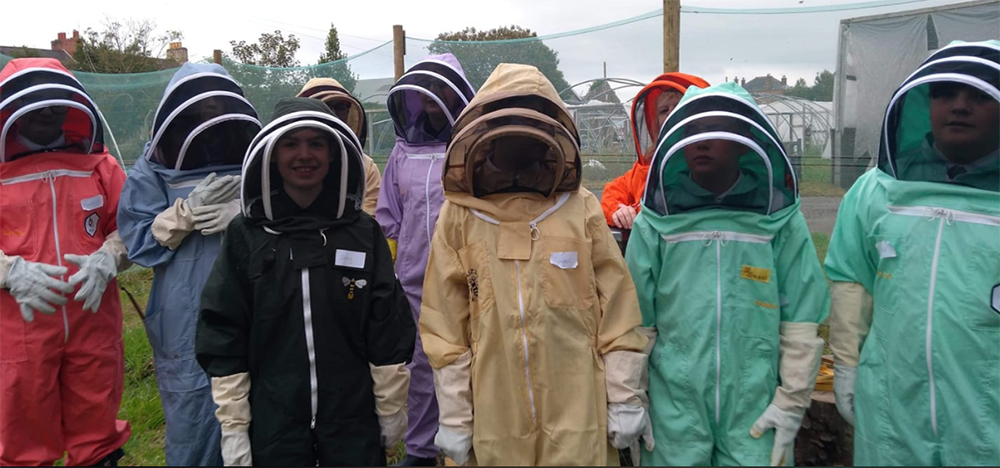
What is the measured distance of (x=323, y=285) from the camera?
104 inches

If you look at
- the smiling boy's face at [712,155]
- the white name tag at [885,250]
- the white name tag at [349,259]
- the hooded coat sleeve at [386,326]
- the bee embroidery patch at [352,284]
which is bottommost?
the hooded coat sleeve at [386,326]

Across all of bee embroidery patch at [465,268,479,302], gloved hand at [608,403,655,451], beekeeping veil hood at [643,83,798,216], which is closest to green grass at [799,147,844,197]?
beekeeping veil hood at [643,83,798,216]

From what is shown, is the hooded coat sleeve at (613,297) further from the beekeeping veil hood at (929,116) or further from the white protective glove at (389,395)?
the beekeeping veil hood at (929,116)

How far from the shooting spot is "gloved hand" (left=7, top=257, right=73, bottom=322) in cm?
326

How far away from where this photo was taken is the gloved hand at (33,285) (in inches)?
128

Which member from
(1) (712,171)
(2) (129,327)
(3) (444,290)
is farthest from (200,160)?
(2) (129,327)

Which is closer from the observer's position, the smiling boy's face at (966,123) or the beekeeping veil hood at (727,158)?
the smiling boy's face at (966,123)

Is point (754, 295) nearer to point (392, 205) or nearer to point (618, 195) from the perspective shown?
point (618, 195)

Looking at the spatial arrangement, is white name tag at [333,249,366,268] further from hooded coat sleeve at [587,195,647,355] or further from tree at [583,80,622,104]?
tree at [583,80,622,104]

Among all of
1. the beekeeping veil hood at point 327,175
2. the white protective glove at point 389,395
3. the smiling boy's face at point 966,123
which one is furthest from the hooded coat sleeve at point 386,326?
the smiling boy's face at point 966,123

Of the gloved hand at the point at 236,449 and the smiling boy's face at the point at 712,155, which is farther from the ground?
the smiling boy's face at the point at 712,155

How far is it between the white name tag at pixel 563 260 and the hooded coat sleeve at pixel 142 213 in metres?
1.98

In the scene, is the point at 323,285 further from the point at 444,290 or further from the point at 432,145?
the point at 432,145

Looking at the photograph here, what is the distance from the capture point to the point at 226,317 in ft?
8.45
